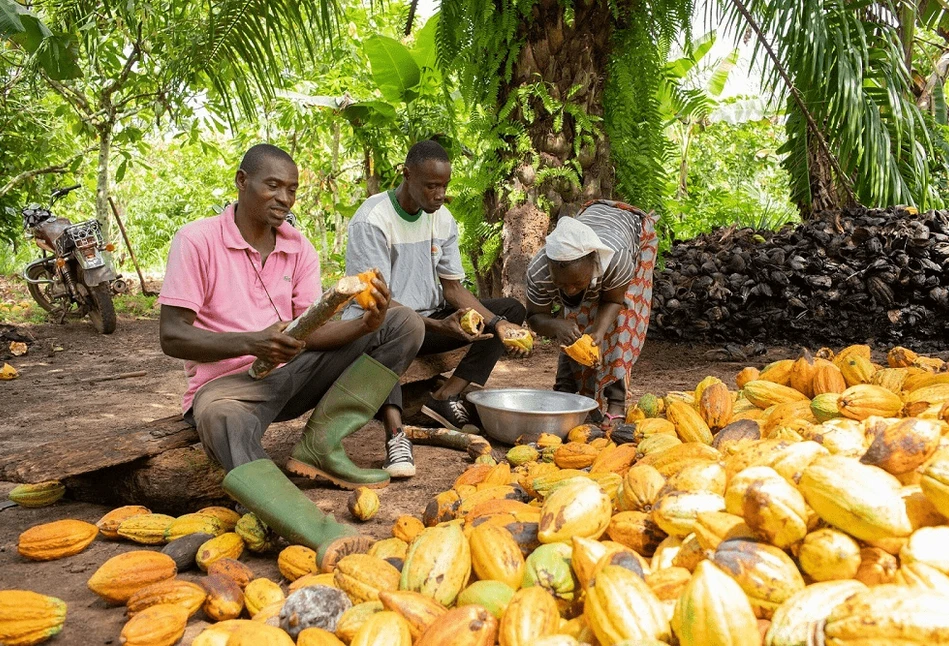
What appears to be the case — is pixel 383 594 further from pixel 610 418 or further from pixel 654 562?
pixel 610 418

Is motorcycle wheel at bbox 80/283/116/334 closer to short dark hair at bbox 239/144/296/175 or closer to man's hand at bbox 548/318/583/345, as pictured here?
short dark hair at bbox 239/144/296/175

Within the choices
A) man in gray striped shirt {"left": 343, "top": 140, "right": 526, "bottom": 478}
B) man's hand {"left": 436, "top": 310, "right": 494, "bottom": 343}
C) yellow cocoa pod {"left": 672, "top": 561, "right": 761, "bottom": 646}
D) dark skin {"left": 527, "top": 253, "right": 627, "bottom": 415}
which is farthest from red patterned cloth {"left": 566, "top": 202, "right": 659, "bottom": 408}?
yellow cocoa pod {"left": 672, "top": 561, "right": 761, "bottom": 646}

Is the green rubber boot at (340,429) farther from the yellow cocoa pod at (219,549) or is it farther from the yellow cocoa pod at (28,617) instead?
the yellow cocoa pod at (28,617)

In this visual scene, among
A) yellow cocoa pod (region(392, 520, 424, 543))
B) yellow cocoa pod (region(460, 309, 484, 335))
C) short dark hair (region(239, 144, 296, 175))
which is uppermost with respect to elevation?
short dark hair (region(239, 144, 296, 175))

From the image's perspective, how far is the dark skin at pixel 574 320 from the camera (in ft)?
10.8

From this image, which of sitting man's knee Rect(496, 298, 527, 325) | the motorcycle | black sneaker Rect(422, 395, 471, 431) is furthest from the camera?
the motorcycle

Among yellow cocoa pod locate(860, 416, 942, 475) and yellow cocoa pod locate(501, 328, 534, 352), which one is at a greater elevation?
yellow cocoa pod locate(860, 416, 942, 475)

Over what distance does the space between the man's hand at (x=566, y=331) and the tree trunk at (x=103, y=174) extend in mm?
6055

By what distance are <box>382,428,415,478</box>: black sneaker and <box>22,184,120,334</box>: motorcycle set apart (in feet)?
16.5

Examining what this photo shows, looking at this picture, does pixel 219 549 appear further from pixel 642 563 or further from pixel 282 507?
pixel 642 563

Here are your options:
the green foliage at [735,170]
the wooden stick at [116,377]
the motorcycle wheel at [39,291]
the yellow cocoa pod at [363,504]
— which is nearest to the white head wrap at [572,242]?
the yellow cocoa pod at [363,504]

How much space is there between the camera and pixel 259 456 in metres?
2.37

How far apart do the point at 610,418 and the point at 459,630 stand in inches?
92.4

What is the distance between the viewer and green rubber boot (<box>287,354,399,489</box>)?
284 centimetres
